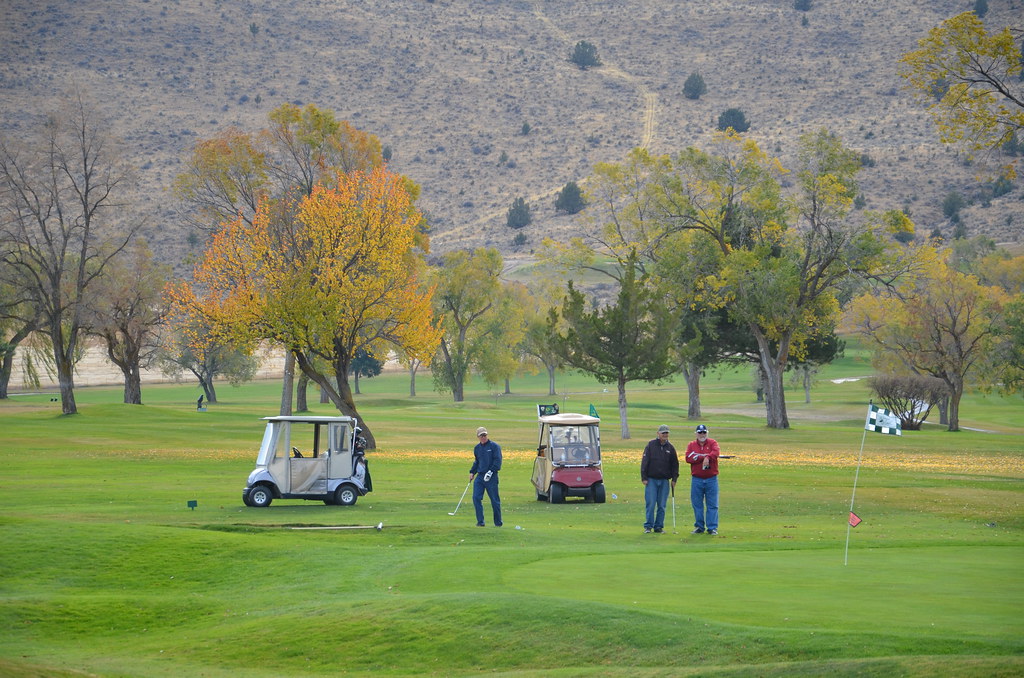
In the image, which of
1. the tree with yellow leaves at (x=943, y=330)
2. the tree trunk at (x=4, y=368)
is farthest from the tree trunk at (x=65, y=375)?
the tree with yellow leaves at (x=943, y=330)

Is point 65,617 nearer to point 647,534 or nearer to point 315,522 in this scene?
point 315,522

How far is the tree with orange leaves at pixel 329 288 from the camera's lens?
4422cm

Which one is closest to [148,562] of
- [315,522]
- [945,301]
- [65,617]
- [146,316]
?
[65,617]

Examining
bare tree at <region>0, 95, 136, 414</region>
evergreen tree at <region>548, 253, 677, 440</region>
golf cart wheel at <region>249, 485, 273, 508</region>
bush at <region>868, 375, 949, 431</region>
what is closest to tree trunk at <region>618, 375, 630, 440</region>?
evergreen tree at <region>548, 253, 677, 440</region>

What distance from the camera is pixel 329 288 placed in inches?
1790

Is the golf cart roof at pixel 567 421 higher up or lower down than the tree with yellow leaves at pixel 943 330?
lower down

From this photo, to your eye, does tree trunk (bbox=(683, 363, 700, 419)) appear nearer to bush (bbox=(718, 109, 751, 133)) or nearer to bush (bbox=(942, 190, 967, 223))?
bush (bbox=(942, 190, 967, 223))

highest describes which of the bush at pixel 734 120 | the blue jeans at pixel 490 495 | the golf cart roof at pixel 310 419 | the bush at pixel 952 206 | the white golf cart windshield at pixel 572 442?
the bush at pixel 734 120

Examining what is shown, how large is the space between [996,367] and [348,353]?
171 ft

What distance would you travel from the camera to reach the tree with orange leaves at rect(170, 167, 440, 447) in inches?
1741

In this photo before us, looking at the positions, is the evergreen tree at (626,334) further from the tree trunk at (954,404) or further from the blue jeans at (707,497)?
the blue jeans at (707,497)

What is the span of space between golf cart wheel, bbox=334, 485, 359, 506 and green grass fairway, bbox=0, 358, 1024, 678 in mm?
384

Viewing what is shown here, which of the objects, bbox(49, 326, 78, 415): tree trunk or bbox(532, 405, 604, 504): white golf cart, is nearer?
bbox(532, 405, 604, 504): white golf cart

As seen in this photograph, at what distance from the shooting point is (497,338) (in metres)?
106
